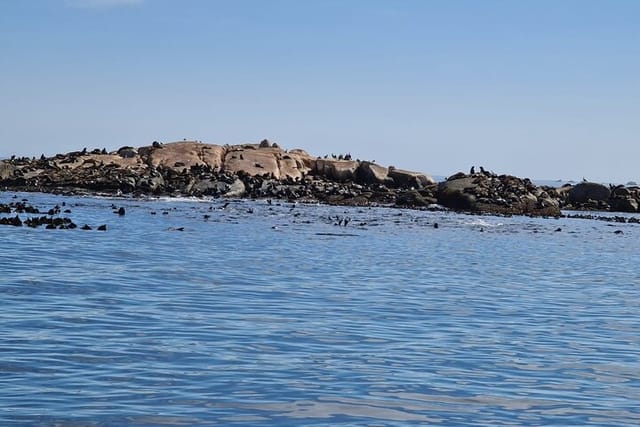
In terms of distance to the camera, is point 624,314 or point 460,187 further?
point 460,187

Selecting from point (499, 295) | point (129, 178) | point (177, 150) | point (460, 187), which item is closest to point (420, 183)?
point (460, 187)

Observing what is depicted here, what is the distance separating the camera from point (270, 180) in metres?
67.1

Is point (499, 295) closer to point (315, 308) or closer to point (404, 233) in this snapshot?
point (315, 308)

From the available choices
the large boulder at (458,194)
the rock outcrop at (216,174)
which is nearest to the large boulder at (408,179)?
the rock outcrop at (216,174)

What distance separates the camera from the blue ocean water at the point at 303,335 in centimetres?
1052

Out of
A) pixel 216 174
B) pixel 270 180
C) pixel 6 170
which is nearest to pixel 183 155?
pixel 216 174

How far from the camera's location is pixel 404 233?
41531 millimetres

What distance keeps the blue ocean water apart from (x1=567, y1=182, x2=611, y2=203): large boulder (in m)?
47.5

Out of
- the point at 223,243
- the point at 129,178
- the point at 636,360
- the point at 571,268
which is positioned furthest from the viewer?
the point at 129,178

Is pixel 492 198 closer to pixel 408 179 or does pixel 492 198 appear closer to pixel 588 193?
pixel 408 179

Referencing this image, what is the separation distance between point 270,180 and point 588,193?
98.8ft

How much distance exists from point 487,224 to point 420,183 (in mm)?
24023

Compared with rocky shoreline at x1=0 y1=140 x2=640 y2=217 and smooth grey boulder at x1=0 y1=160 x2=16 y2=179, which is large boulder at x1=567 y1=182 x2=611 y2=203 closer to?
rocky shoreline at x1=0 y1=140 x2=640 y2=217

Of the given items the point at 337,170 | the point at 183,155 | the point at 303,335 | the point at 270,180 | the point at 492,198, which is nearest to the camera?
the point at 303,335
